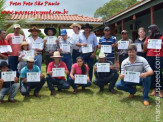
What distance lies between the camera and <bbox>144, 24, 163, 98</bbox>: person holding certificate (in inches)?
189

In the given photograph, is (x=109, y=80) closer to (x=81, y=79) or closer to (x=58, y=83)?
(x=81, y=79)

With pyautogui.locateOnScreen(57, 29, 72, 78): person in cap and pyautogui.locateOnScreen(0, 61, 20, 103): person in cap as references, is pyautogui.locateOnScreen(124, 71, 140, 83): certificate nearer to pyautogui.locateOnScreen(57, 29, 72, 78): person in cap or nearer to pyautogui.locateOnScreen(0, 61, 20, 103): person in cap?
pyautogui.locateOnScreen(57, 29, 72, 78): person in cap

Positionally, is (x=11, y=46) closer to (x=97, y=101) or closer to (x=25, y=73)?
(x=25, y=73)

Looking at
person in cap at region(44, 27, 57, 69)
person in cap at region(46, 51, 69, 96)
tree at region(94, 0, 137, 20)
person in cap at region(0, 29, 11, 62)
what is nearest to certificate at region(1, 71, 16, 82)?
person in cap at region(0, 29, 11, 62)

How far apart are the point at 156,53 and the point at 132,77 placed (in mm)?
1045

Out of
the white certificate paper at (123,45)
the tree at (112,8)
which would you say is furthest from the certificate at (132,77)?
the tree at (112,8)

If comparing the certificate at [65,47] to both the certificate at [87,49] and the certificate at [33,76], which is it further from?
the certificate at [33,76]

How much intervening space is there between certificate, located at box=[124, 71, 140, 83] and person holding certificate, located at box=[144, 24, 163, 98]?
0.90 meters

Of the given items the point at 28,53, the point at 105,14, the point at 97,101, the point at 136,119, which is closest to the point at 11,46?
the point at 28,53

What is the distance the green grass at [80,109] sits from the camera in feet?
12.3

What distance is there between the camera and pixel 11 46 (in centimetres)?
564

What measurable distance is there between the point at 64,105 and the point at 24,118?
1028 millimetres

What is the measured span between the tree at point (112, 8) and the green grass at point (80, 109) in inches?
1839

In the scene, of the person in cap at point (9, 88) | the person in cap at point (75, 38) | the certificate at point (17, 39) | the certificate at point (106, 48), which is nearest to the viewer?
the person in cap at point (9, 88)
